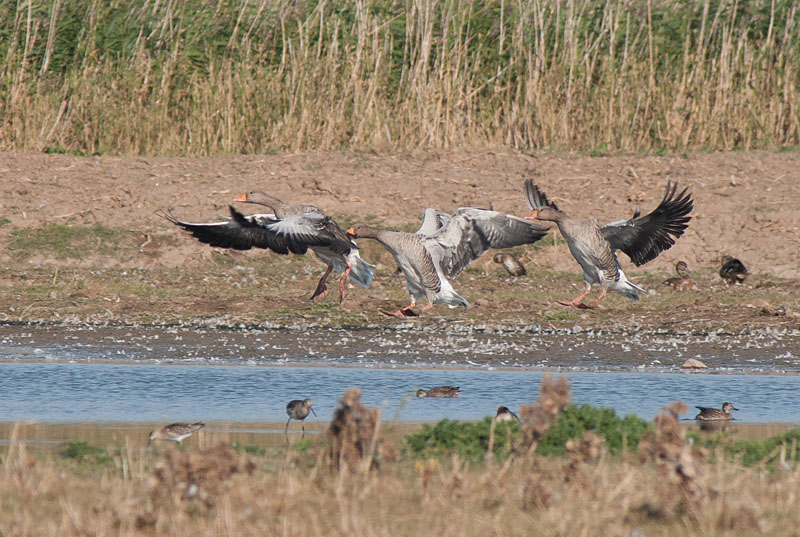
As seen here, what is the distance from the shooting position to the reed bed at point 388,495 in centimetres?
434

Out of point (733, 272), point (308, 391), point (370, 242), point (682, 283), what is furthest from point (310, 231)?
point (733, 272)

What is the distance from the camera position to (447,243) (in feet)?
36.7

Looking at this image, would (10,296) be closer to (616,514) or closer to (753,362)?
(753,362)

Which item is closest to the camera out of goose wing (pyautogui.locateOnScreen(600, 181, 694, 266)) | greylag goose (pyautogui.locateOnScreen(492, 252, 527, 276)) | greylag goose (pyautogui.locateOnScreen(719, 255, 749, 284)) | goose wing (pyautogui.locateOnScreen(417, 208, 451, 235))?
goose wing (pyautogui.locateOnScreen(600, 181, 694, 266))

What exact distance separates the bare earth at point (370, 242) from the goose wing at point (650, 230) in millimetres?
705

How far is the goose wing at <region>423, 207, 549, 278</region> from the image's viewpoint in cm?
1089

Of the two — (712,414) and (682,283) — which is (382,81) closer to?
(682,283)

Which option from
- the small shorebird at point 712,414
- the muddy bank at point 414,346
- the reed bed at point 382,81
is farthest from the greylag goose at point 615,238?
the reed bed at point 382,81

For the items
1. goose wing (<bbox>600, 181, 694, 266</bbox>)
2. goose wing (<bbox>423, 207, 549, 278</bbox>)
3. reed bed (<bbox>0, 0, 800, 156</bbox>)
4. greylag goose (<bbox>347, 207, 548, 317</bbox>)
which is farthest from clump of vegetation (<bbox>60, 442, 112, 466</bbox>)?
reed bed (<bbox>0, 0, 800, 156</bbox>)

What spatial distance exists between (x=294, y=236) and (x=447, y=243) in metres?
1.45

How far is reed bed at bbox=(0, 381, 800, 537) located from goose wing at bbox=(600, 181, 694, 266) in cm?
588

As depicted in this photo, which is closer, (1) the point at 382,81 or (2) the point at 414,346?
(2) the point at 414,346

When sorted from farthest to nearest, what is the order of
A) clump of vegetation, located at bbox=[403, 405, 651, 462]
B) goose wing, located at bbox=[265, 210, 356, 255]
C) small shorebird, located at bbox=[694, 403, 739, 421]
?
goose wing, located at bbox=[265, 210, 356, 255] < small shorebird, located at bbox=[694, 403, 739, 421] < clump of vegetation, located at bbox=[403, 405, 651, 462]

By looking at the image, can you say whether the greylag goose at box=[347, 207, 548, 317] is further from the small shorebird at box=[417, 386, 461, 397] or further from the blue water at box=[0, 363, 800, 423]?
the small shorebird at box=[417, 386, 461, 397]
